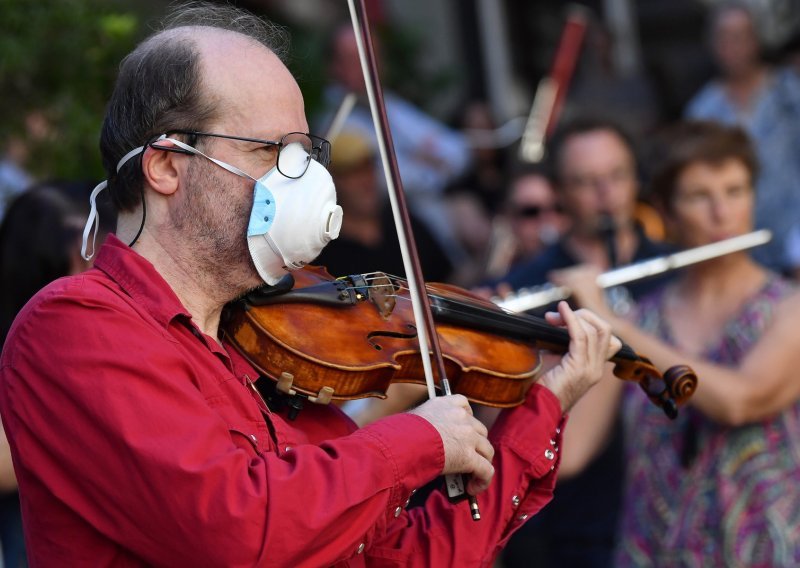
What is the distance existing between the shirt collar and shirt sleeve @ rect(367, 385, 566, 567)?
671 mm

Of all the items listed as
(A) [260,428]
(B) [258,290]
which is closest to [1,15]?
(B) [258,290]

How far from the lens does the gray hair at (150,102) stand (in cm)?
228

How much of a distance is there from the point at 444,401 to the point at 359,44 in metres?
0.66

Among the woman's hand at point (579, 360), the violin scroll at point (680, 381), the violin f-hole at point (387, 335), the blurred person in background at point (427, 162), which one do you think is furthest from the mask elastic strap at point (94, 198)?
the blurred person in background at point (427, 162)

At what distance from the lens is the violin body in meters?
2.35

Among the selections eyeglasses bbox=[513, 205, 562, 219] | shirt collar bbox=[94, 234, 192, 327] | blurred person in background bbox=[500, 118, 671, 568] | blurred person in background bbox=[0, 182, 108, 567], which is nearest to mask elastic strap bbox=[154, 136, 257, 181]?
shirt collar bbox=[94, 234, 192, 327]

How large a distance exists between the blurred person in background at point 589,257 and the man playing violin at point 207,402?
201 centimetres

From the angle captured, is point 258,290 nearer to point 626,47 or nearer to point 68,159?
point 68,159

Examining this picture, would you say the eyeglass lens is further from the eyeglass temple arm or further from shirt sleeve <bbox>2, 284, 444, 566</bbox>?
shirt sleeve <bbox>2, 284, 444, 566</bbox>

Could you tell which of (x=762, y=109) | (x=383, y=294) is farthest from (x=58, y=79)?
(x=762, y=109)

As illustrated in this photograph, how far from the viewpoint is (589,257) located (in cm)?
513

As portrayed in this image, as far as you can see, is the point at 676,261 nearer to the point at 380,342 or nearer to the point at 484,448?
the point at 380,342

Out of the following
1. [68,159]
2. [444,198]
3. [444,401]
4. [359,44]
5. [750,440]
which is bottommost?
[444,198]

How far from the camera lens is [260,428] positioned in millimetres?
2238
